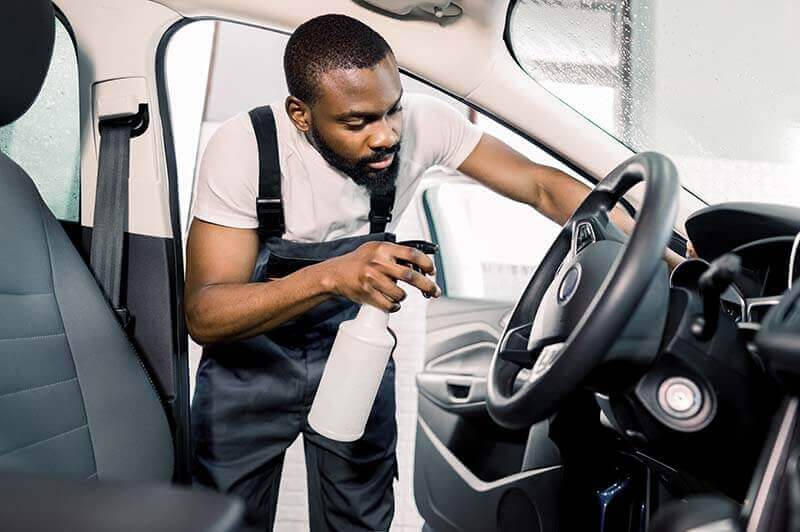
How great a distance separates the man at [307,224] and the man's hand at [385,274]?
0.23 meters

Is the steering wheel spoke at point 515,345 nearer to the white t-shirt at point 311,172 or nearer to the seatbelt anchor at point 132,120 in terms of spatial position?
the white t-shirt at point 311,172

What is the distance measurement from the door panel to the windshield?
58 cm

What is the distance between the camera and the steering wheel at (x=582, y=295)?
81cm

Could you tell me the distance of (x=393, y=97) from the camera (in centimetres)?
143

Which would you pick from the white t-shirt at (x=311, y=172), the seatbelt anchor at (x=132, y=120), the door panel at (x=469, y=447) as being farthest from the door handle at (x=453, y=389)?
the seatbelt anchor at (x=132, y=120)

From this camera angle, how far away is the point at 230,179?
149 centimetres

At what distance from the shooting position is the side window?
5.33ft

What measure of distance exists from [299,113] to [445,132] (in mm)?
294

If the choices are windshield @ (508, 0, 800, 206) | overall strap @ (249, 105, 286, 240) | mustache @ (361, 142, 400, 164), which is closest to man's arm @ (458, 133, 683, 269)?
windshield @ (508, 0, 800, 206)

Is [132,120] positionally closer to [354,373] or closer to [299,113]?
[299,113]

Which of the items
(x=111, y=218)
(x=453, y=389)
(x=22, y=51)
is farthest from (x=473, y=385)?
(x=22, y=51)

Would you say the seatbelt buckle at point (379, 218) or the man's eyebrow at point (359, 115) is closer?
the man's eyebrow at point (359, 115)

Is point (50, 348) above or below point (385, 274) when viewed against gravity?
below

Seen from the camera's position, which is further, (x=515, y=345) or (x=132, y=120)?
(x=132, y=120)
